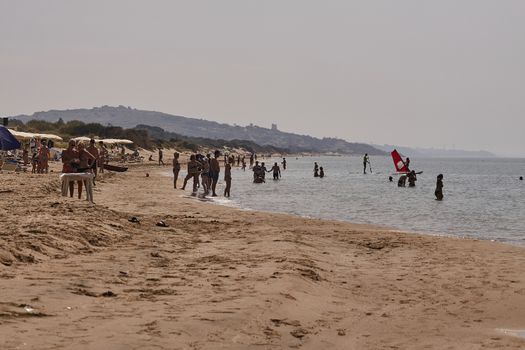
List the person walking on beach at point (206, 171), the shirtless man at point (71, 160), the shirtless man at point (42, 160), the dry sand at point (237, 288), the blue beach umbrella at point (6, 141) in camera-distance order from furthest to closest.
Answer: the shirtless man at point (42, 160) → the blue beach umbrella at point (6, 141) → the person walking on beach at point (206, 171) → the shirtless man at point (71, 160) → the dry sand at point (237, 288)

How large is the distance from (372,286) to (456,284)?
1207 millimetres

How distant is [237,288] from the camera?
6.74 meters

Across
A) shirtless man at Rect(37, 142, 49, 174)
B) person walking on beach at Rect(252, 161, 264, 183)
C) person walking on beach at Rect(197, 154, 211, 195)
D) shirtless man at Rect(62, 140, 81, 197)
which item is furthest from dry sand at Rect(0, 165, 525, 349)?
person walking on beach at Rect(252, 161, 264, 183)

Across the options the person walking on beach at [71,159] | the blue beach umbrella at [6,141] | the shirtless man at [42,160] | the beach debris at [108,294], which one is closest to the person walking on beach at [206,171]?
the blue beach umbrella at [6,141]

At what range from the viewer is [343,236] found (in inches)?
509

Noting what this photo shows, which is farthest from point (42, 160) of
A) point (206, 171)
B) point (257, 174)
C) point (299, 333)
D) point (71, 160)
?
point (299, 333)

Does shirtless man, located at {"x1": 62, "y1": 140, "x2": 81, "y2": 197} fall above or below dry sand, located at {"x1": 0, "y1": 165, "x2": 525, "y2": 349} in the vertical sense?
above

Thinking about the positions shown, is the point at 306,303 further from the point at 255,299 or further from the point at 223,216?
the point at 223,216

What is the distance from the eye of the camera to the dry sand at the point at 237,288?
5.01 metres

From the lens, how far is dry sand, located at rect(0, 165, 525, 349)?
5.01 meters

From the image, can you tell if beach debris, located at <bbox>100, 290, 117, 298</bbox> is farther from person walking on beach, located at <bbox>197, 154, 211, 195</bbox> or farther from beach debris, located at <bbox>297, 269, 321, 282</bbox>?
person walking on beach, located at <bbox>197, 154, 211, 195</bbox>

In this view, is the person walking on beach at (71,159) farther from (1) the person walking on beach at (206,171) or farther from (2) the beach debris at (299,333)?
(2) the beach debris at (299,333)

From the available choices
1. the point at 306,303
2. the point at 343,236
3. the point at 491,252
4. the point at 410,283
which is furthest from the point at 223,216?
the point at 306,303

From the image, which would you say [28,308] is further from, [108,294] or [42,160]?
[42,160]
